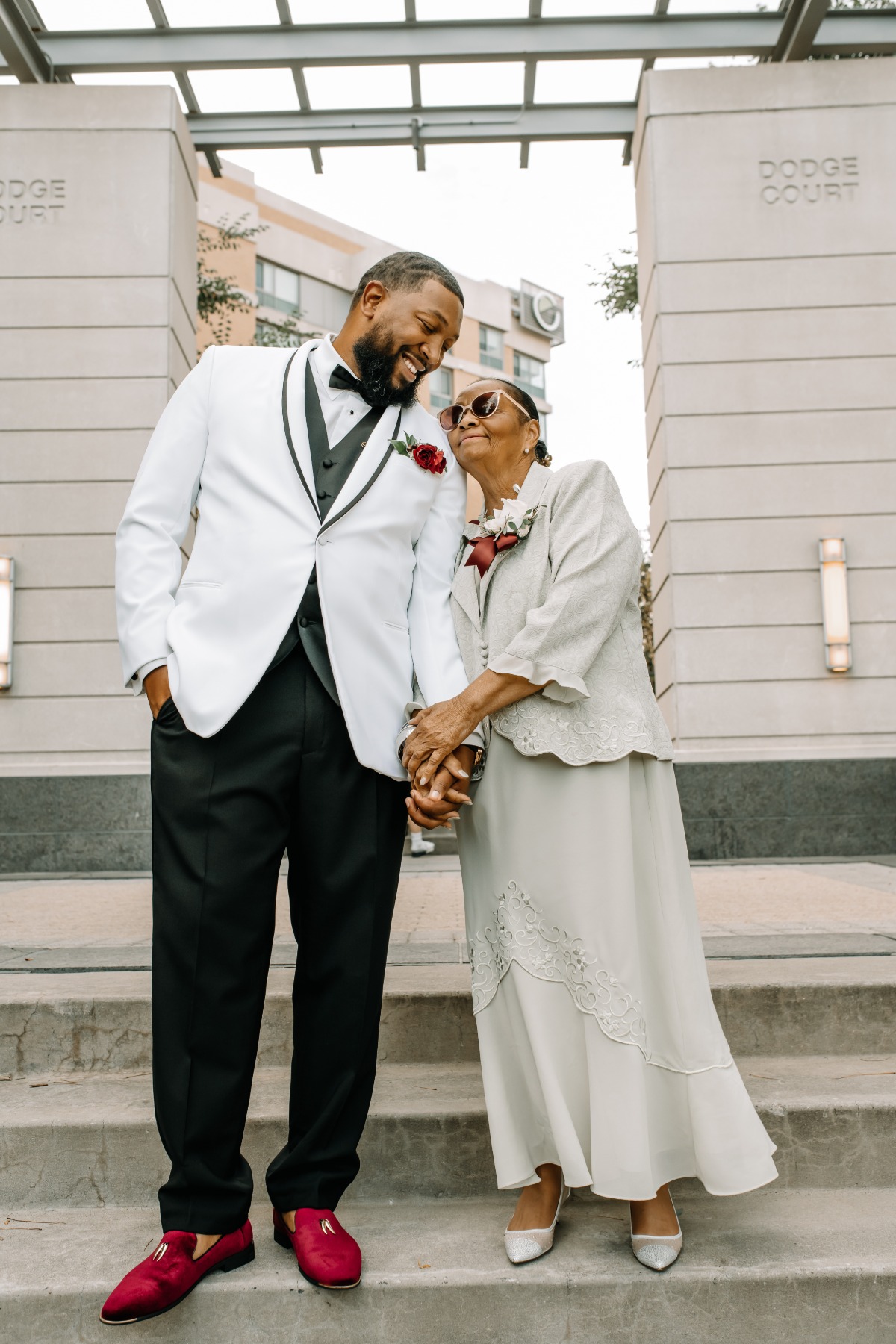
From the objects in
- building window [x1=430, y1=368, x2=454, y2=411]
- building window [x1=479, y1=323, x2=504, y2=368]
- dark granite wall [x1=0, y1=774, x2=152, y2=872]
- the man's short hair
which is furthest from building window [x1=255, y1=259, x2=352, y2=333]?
the man's short hair

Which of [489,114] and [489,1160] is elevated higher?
[489,114]

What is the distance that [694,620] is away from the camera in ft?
26.5

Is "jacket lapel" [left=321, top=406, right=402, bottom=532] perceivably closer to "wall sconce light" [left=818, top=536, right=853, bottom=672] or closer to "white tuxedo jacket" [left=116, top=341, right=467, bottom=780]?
"white tuxedo jacket" [left=116, top=341, right=467, bottom=780]

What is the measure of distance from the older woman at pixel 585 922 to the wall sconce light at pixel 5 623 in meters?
6.57

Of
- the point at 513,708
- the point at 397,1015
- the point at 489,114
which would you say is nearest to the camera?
the point at 513,708

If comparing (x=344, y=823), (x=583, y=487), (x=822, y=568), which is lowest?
(x=344, y=823)

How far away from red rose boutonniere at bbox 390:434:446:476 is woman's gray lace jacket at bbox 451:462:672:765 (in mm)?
209

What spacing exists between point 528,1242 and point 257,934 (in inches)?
32.1

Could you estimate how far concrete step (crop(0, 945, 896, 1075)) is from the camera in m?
2.81

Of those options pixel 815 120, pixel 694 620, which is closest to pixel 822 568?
pixel 694 620

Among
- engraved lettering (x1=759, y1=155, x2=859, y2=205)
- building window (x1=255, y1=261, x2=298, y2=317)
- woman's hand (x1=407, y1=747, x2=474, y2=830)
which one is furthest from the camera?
building window (x1=255, y1=261, x2=298, y2=317)

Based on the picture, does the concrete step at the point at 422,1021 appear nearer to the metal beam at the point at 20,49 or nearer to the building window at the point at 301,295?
the metal beam at the point at 20,49

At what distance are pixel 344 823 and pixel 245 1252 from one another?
838 millimetres

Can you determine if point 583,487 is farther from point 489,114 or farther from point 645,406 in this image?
point 489,114
